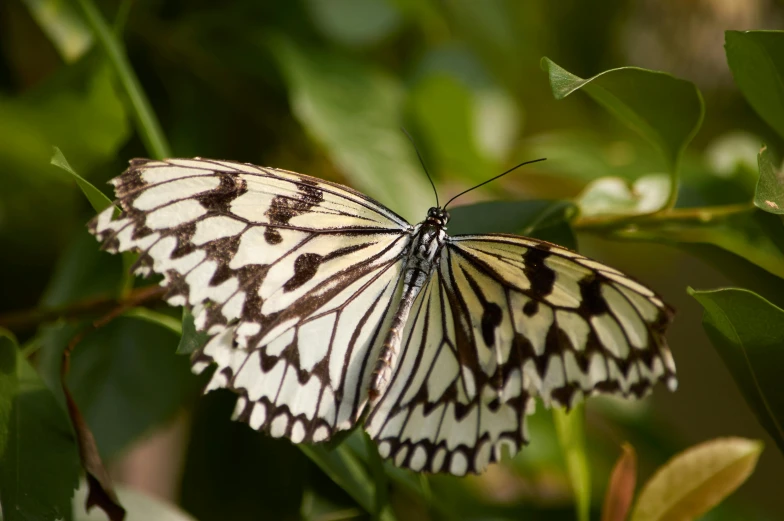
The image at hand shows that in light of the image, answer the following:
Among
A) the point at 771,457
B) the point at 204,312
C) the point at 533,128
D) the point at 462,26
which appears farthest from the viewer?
the point at 771,457

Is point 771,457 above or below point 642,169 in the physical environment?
above

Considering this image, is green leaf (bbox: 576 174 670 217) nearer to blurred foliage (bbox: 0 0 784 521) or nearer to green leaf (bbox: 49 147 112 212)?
blurred foliage (bbox: 0 0 784 521)

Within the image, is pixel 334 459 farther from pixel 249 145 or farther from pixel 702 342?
pixel 702 342

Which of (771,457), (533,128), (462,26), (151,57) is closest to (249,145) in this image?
(151,57)

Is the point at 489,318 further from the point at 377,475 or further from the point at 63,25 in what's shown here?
the point at 63,25

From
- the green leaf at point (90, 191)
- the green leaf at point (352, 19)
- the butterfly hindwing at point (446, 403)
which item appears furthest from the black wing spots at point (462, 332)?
the green leaf at point (352, 19)

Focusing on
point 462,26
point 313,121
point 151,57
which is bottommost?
point 313,121

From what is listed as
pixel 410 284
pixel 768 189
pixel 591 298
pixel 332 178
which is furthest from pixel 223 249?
pixel 332 178
